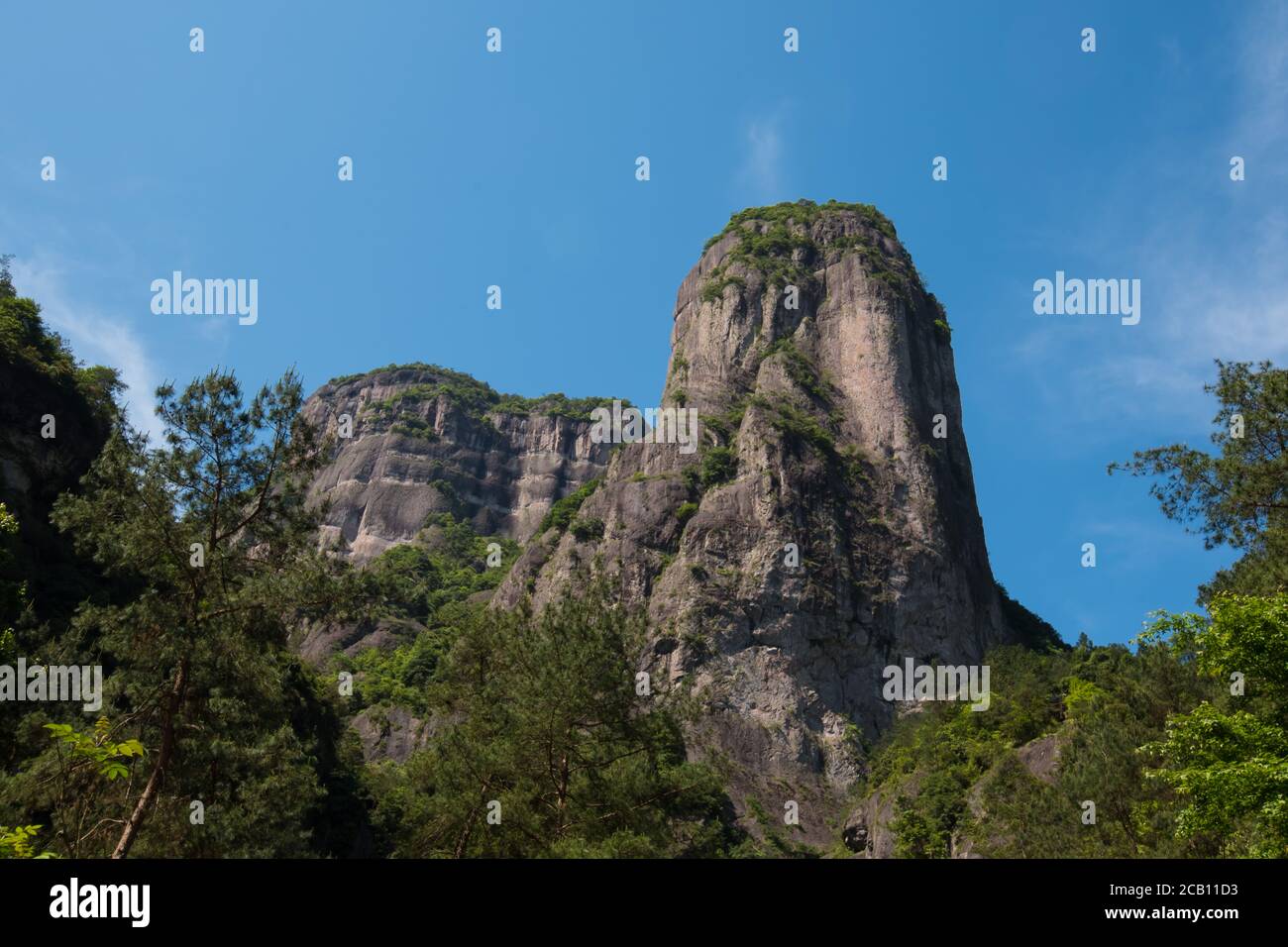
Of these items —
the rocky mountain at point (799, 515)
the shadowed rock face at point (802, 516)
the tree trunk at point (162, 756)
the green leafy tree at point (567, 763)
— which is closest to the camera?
the tree trunk at point (162, 756)

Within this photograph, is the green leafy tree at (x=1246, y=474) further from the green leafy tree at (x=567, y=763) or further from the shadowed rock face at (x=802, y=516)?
the shadowed rock face at (x=802, y=516)

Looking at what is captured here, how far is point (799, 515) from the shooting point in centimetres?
7088

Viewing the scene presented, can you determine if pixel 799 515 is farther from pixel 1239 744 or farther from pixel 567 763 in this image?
pixel 1239 744

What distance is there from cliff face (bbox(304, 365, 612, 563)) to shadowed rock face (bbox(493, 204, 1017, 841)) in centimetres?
5250

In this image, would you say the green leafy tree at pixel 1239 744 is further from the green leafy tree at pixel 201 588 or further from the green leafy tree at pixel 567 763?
the green leafy tree at pixel 201 588

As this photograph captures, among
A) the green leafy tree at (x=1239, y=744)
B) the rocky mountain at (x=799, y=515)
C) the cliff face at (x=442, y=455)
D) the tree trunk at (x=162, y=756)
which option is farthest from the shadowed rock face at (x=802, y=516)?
the cliff face at (x=442, y=455)

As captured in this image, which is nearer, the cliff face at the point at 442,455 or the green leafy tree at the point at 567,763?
the green leafy tree at the point at 567,763

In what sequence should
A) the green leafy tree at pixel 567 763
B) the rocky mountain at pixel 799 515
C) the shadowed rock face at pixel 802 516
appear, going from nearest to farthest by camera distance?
the green leafy tree at pixel 567 763 → the rocky mountain at pixel 799 515 → the shadowed rock face at pixel 802 516

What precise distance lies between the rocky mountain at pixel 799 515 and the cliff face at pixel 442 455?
50.5 metres

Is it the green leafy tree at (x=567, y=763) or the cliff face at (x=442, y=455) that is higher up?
the cliff face at (x=442, y=455)

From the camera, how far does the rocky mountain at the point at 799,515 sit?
62.1m

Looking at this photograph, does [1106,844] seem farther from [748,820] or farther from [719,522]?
[719,522]
